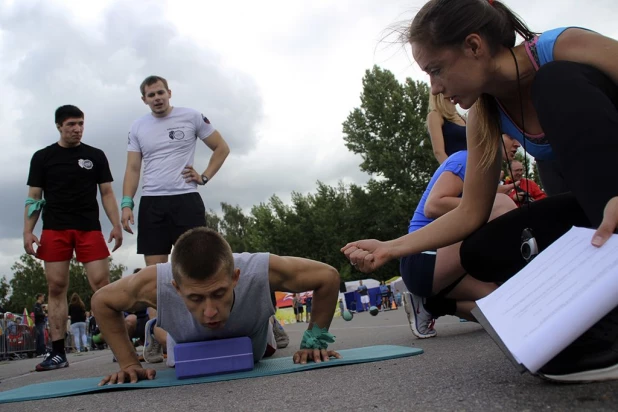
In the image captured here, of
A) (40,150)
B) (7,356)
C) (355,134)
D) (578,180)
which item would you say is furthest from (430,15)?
(355,134)

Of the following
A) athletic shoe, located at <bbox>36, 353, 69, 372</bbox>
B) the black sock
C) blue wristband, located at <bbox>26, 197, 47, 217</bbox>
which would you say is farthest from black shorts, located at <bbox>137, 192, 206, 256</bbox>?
athletic shoe, located at <bbox>36, 353, 69, 372</bbox>

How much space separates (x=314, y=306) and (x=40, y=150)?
3.88 metres

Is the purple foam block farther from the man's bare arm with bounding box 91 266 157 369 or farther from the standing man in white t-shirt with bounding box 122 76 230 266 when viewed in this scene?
the standing man in white t-shirt with bounding box 122 76 230 266

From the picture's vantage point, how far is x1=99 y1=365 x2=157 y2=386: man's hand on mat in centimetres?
349

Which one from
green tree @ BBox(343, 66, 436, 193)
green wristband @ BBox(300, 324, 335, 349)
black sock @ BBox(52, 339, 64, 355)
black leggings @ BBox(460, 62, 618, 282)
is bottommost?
green wristband @ BBox(300, 324, 335, 349)

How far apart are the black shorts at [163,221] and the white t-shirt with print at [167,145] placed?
87 mm

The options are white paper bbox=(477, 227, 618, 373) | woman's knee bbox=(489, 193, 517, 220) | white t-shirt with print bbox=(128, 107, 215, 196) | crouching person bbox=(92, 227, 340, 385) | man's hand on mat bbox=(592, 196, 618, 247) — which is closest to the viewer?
white paper bbox=(477, 227, 618, 373)

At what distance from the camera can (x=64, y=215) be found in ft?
19.9

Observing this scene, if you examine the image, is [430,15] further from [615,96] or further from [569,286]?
[569,286]

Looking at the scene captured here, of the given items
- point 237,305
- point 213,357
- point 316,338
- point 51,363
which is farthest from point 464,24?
point 51,363

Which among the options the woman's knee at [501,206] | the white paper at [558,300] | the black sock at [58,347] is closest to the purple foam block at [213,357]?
the woman's knee at [501,206]

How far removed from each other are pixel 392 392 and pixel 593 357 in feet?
2.27

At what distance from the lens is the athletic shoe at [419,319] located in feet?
15.6

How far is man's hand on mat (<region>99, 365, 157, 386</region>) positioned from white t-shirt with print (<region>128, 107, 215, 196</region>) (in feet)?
7.29
